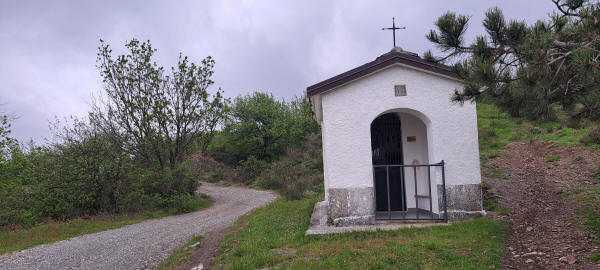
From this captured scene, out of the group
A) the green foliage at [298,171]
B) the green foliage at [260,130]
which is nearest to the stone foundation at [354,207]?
the green foliage at [298,171]

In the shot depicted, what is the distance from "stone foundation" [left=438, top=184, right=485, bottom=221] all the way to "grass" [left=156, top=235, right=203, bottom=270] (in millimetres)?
5355

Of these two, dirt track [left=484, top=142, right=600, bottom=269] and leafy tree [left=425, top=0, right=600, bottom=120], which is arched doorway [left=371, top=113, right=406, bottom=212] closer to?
dirt track [left=484, top=142, right=600, bottom=269]

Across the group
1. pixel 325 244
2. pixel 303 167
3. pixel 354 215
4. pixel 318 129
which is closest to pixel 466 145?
pixel 354 215

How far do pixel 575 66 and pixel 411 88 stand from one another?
3587 millimetres

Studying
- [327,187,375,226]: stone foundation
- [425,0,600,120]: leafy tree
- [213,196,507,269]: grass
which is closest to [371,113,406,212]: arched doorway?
[327,187,375,226]: stone foundation

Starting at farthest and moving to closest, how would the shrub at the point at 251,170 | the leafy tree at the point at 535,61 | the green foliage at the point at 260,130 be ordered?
1. the green foliage at the point at 260,130
2. the shrub at the point at 251,170
3. the leafy tree at the point at 535,61

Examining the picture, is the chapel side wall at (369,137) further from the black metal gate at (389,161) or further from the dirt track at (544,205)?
the dirt track at (544,205)

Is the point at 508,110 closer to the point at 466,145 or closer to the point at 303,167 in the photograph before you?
the point at 466,145

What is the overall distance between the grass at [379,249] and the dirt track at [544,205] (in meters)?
0.36

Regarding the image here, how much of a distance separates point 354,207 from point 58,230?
30.5 feet

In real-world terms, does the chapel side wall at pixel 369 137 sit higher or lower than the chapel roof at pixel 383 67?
lower

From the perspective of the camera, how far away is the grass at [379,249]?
15.7 feet

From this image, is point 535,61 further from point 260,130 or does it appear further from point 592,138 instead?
point 260,130

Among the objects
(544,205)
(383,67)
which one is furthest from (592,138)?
(383,67)
